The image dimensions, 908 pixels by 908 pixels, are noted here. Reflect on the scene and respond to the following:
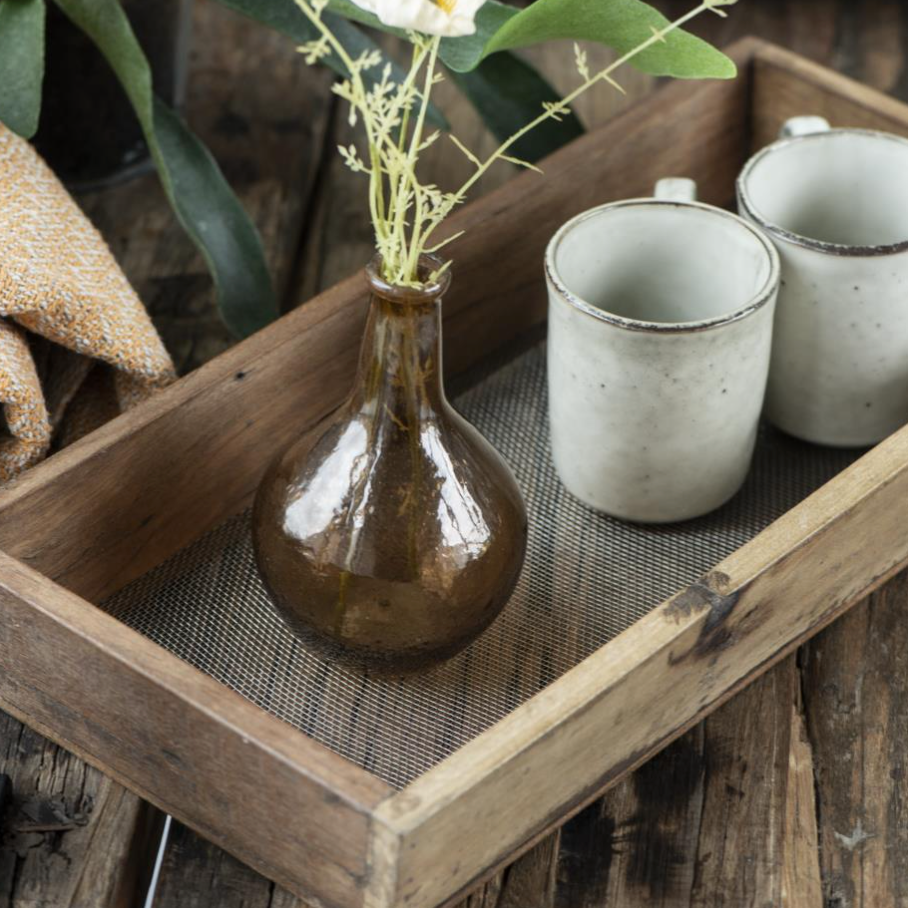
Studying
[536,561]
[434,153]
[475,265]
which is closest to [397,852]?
[536,561]

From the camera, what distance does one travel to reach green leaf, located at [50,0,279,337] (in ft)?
2.54

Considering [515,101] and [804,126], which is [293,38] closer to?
[515,101]

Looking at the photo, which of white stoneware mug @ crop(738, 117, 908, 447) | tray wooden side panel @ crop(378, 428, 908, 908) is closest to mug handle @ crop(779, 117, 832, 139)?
white stoneware mug @ crop(738, 117, 908, 447)

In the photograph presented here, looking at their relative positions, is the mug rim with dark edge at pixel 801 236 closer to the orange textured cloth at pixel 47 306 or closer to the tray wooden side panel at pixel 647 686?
the tray wooden side panel at pixel 647 686

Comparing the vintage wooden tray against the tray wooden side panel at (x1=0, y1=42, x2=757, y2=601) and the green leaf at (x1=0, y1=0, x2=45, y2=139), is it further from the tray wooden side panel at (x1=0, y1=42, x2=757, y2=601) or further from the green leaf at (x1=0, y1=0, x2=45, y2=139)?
the green leaf at (x1=0, y1=0, x2=45, y2=139)

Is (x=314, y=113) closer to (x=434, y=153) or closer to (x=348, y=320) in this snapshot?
(x=434, y=153)

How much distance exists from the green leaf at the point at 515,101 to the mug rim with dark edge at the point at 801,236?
153 mm

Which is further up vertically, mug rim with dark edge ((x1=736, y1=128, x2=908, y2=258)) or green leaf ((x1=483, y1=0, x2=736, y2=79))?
green leaf ((x1=483, y1=0, x2=736, y2=79))

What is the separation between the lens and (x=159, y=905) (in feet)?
1.96

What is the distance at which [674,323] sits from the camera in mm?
698

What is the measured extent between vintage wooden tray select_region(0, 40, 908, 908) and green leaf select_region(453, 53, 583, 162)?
0.22 ft

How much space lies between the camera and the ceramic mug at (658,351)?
0.67m

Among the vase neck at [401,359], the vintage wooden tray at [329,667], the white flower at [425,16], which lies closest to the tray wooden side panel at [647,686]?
the vintage wooden tray at [329,667]

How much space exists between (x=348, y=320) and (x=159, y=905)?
11.1 inches
